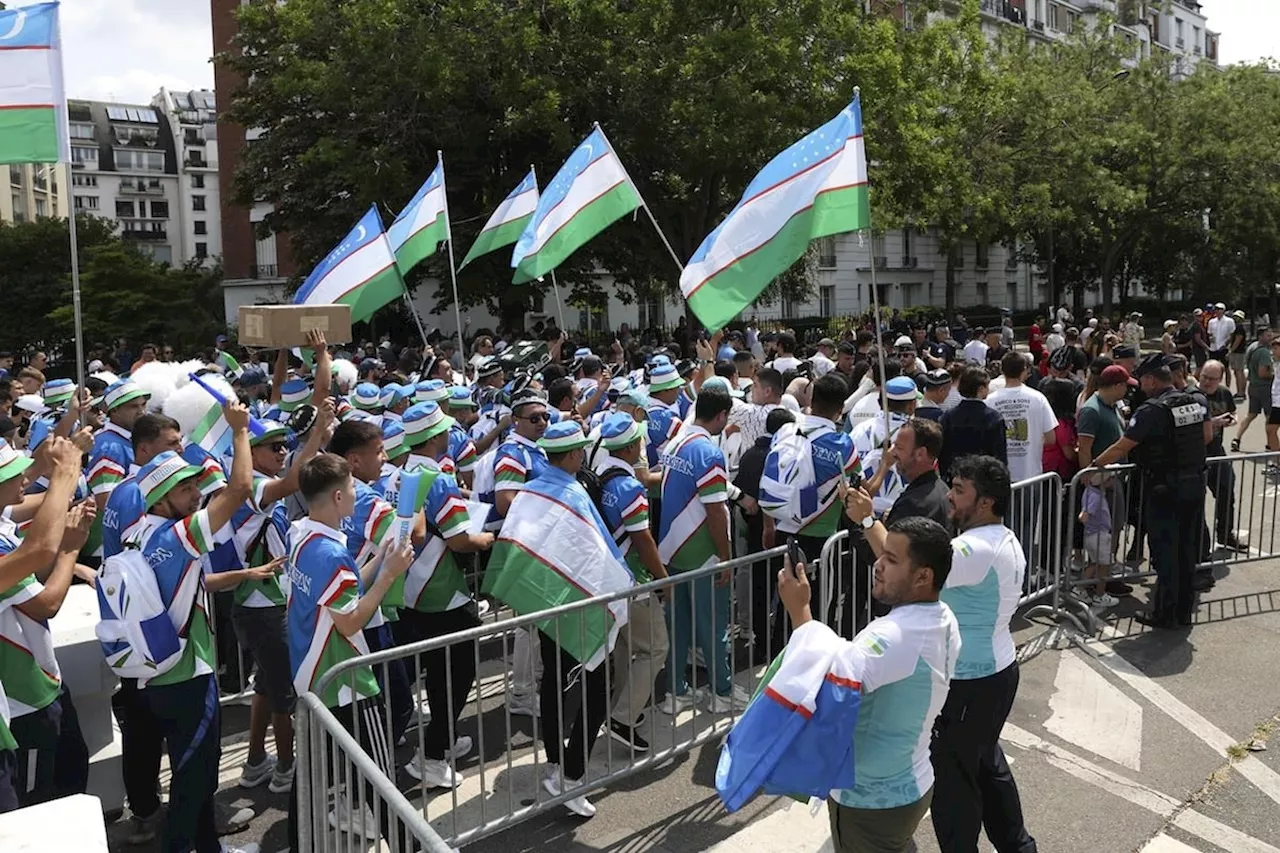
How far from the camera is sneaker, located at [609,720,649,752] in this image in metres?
5.52

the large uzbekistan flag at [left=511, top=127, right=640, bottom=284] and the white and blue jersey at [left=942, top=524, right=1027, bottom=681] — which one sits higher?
the large uzbekistan flag at [left=511, top=127, right=640, bottom=284]

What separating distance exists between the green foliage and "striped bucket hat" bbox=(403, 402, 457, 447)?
31757 mm

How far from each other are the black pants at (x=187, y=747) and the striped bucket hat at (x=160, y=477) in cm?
76

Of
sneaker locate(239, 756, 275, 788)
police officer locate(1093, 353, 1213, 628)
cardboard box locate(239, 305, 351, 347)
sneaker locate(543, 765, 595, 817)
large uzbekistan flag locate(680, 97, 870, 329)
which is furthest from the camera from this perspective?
police officer locate(1093, 353, 1213, 628)

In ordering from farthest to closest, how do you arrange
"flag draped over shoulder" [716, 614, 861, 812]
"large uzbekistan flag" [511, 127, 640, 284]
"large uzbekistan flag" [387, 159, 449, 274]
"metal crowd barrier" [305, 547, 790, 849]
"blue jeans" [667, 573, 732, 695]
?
"large uzbekistan flag" [387, 159, 449, 274]
"large uzbekistan flag" [511, 127, 640, 284]
"blue jeans" [667, 573, 732, 695]
"metal crowd barrier" [305, 547, 790, 849]
"flag draped over shoulder" [716, 614, 861, 812]

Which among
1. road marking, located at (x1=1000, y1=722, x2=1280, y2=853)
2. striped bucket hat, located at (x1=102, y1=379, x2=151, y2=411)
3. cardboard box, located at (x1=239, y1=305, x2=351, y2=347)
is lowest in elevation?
road marking, located at (x1=1000, y1=722, x2=1280, y2=853)

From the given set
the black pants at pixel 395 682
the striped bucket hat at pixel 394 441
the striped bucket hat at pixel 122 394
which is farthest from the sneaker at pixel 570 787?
the striped bucket hat at pixel 122 394

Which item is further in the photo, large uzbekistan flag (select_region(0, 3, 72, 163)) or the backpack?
large uzbekistan flag (select_region(0, 3, 72, 163))

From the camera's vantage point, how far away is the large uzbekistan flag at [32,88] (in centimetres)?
538

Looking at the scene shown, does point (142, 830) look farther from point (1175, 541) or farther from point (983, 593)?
point (1175, 541)

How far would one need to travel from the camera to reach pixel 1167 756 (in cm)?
590

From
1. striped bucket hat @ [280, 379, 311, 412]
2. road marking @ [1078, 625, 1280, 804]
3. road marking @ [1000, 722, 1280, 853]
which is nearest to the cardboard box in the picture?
striped bucket hat @ [280, 379, 311, 412]

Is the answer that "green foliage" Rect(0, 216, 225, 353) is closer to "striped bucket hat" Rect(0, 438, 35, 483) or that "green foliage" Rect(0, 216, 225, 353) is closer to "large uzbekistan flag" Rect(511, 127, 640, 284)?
"large uzbekistan flag" Rect(511, 127, 640, 284)

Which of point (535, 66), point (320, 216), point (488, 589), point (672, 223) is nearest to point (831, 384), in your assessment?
point (488, 589)
